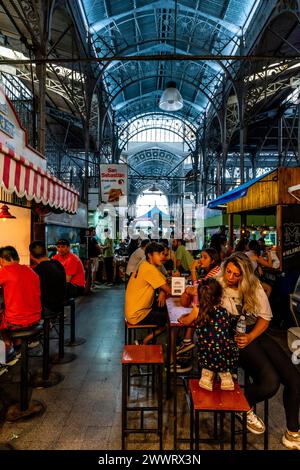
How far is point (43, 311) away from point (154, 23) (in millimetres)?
18750

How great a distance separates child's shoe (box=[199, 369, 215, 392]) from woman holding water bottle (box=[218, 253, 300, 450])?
0.45 meters

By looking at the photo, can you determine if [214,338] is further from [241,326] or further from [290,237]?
[290,237]

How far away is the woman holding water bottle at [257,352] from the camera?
9.64ft

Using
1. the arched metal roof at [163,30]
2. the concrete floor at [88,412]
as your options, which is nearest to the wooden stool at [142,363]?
the concrete floor at [88,412]

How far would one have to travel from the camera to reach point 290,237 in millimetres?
6969

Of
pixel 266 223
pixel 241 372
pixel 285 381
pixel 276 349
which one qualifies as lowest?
pixel 241 372

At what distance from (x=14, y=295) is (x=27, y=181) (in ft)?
5.42

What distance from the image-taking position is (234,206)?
10789 millimetres

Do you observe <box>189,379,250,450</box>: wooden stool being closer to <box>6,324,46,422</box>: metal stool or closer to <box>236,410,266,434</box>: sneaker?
<box>236,410,266,434</box>: sneaker

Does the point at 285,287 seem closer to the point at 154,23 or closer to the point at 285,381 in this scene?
the point at 285,381

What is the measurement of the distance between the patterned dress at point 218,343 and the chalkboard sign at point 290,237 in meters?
4.76

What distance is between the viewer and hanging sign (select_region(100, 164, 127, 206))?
39.1ft

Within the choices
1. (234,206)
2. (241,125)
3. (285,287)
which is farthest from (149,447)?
(241,125)

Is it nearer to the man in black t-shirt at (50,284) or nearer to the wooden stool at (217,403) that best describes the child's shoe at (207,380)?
the wooden stool at (217,403)
